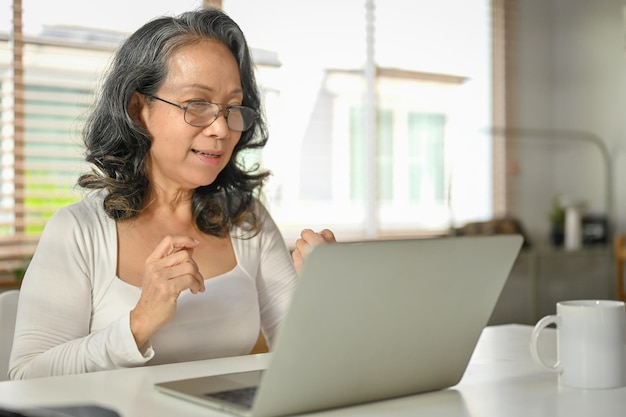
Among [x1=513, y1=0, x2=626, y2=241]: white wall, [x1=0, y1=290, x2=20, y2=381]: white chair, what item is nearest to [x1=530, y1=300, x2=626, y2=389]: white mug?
[x1=0, y1=290, x2=20, y2=381]: white chair

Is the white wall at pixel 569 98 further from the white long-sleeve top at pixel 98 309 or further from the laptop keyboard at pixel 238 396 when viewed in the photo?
the laptop keyboard at pixel 238 396

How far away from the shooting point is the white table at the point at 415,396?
832mm

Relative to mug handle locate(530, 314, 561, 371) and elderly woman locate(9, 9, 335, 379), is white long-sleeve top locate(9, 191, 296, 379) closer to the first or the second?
elderly woman locate(9, 9, 335, 379)

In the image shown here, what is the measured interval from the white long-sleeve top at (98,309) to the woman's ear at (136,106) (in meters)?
0.15

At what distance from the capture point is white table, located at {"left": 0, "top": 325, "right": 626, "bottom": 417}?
832 mm

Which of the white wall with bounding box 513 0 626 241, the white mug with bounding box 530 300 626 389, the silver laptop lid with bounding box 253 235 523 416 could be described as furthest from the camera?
the white wall with bounding box 513 0 626 241

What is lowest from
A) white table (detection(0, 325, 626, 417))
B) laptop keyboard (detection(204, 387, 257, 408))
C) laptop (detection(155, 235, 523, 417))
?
white table (detection(0, 325, 626, 417))

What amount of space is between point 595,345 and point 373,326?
277 millimetres

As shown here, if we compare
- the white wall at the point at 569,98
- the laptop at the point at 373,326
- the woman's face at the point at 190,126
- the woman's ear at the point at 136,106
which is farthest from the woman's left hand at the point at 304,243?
the white wall at the point at 569,98

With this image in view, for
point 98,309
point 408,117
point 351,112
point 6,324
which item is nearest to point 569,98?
point 408,117

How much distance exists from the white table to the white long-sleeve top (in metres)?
0.19

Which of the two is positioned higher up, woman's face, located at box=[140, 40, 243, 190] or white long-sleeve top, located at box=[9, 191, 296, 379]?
woman's face, located at box=[140, 40, 243, 190]

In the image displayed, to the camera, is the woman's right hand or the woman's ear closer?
the woman's right hand

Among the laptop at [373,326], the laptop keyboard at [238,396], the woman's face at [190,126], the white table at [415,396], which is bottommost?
the white table at [415,396]
